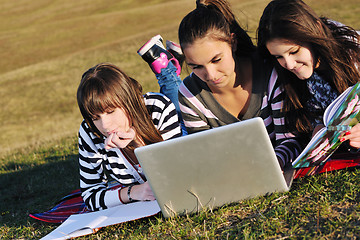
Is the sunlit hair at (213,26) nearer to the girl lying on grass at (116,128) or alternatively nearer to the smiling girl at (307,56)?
the smiling girl at (307,56)

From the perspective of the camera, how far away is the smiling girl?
3531 mm

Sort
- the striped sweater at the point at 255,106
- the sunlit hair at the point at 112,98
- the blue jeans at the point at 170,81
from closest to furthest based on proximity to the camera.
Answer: the sunlit hair at the point at 112,98 < the striped sweater at the point at 255,106 < the blue jeans at the point at 170,81

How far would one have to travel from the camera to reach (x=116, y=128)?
375 centimetres

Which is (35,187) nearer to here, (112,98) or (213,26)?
(112,98)

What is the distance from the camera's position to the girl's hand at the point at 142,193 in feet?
12.1

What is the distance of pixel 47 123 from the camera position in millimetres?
14625

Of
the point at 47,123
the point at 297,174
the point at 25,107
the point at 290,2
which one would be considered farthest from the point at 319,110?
the point at 25,107

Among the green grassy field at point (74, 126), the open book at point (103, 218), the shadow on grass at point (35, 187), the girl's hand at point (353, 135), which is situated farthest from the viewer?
the shadow on grass at point (35, 187)

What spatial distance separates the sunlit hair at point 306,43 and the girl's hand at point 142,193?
1.32 metres

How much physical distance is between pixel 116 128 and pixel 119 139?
97 millimetres

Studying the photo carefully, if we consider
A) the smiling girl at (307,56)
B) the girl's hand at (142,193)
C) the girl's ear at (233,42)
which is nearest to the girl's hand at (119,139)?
the girl's hand at (142,193)

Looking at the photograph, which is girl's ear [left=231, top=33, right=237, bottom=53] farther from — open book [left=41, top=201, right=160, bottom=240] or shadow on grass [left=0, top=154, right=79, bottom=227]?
shadow on grass [left=0, top=154, right=79, bottom=227]

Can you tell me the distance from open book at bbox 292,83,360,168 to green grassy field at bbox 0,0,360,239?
10.9 inches

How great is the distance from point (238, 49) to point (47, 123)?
11.6 meters
